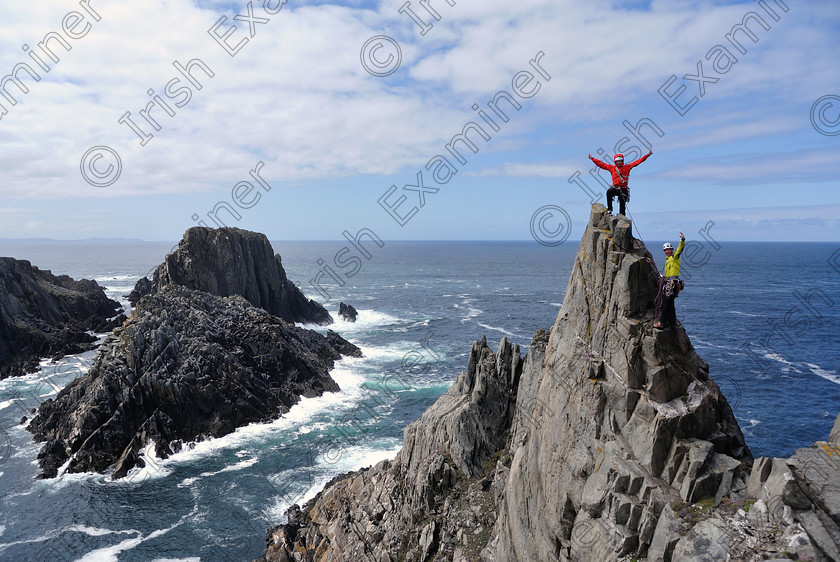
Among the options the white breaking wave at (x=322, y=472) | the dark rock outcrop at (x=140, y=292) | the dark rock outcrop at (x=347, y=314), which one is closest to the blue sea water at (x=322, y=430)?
the white breaking wave at (x=322, y=472)

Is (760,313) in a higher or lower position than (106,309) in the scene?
higher

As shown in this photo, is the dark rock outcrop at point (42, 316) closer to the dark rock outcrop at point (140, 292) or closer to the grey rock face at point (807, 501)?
the dark rock outcrop at point (140, 292)

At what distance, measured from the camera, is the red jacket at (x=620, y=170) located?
16.8 m

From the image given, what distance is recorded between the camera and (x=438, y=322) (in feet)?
327

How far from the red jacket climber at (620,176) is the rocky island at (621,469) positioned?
71cm

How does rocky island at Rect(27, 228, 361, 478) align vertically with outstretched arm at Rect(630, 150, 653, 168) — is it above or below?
below

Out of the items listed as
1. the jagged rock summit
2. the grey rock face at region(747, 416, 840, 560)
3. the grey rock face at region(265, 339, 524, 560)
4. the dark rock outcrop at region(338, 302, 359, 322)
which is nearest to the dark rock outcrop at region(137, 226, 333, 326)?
the dark rock outcrop at region(338, 302, 359, 322)

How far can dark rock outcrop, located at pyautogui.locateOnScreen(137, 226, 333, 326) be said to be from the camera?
84.2 metres

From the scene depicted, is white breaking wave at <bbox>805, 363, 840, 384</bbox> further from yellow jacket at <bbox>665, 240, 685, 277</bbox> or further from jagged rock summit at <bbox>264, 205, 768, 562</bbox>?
yellow jacket at <bbox>665, 240, 685, 277</bbox>

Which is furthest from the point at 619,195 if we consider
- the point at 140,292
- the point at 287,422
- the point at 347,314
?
the point at 140,292

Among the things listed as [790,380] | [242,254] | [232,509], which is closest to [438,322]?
[242,254]

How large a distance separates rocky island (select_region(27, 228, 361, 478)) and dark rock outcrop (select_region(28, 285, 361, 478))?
0.10m

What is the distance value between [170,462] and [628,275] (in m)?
45.9

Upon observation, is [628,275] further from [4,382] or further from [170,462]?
[4,382]
